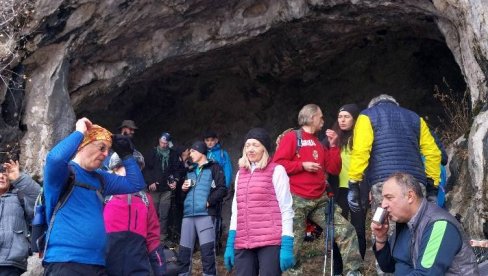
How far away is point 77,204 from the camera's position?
430cm

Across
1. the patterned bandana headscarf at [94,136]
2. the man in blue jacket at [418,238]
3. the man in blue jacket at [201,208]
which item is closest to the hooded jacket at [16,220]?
the patterned bandana headscarf at [94,136]

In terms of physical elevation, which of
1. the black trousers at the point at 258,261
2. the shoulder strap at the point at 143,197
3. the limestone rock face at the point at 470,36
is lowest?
the black trousers at the point at 258,261

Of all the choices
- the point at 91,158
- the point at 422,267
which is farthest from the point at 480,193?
the point at 91,158

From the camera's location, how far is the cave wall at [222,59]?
7.84 metres

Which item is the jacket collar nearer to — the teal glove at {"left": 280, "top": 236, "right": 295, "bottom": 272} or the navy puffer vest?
the teal glove at {"left": 280, "top": 236, "right": 295, "bottom": 272}

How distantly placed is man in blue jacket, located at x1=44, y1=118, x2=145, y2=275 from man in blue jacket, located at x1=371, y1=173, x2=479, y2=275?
1.79 metres

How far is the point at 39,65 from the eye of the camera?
8102 mm

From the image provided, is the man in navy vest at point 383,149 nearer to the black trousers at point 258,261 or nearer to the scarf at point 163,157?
the black trousers at point 258,261

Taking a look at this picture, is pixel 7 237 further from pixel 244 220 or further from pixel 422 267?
pixel 422 267

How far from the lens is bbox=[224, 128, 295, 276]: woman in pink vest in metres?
5.40

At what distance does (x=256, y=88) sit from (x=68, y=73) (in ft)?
14.1

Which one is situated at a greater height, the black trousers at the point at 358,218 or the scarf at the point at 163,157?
the scarf at the point at 163,157

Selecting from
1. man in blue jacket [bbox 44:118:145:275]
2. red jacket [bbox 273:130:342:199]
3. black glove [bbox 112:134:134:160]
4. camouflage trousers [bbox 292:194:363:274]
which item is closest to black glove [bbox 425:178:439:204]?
camouflage trousers [bbox 292:194:363:274]

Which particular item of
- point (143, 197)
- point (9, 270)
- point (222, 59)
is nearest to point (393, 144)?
point (143, 197)
